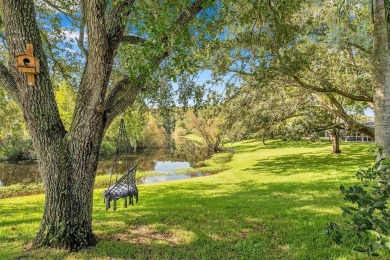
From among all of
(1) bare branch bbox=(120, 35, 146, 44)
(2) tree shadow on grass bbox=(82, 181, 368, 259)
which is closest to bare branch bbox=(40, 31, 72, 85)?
(1) bare branch bbox=(120, 35, 146, 44)

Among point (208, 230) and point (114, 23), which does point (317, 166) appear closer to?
point (208, 230)

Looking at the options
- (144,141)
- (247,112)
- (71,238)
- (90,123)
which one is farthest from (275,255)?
(144,141)

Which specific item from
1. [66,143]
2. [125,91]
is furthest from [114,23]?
[66,143]

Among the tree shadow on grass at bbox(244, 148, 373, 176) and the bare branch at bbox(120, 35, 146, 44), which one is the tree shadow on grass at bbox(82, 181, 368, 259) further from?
the tree shadow on grass at bbox(244, 148, 373, 176)

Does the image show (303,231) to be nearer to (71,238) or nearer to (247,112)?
(71,238)

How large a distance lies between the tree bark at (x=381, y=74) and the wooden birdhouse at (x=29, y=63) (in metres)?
5.62

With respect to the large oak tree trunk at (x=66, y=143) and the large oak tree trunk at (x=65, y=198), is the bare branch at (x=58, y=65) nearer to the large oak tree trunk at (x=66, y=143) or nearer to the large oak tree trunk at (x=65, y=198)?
the large oak tree trunk at (x=66, y=143)

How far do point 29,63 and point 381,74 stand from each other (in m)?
5.85

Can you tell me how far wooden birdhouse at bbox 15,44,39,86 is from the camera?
3.36 metres

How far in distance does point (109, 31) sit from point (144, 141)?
29.9 m

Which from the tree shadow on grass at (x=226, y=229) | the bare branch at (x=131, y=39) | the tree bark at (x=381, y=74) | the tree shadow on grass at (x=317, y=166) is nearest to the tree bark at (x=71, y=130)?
the bare branch at (x=131, y=39)

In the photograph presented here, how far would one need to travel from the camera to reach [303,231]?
419 cm

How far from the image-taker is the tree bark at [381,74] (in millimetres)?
4457

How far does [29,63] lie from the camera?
339 centimetres
